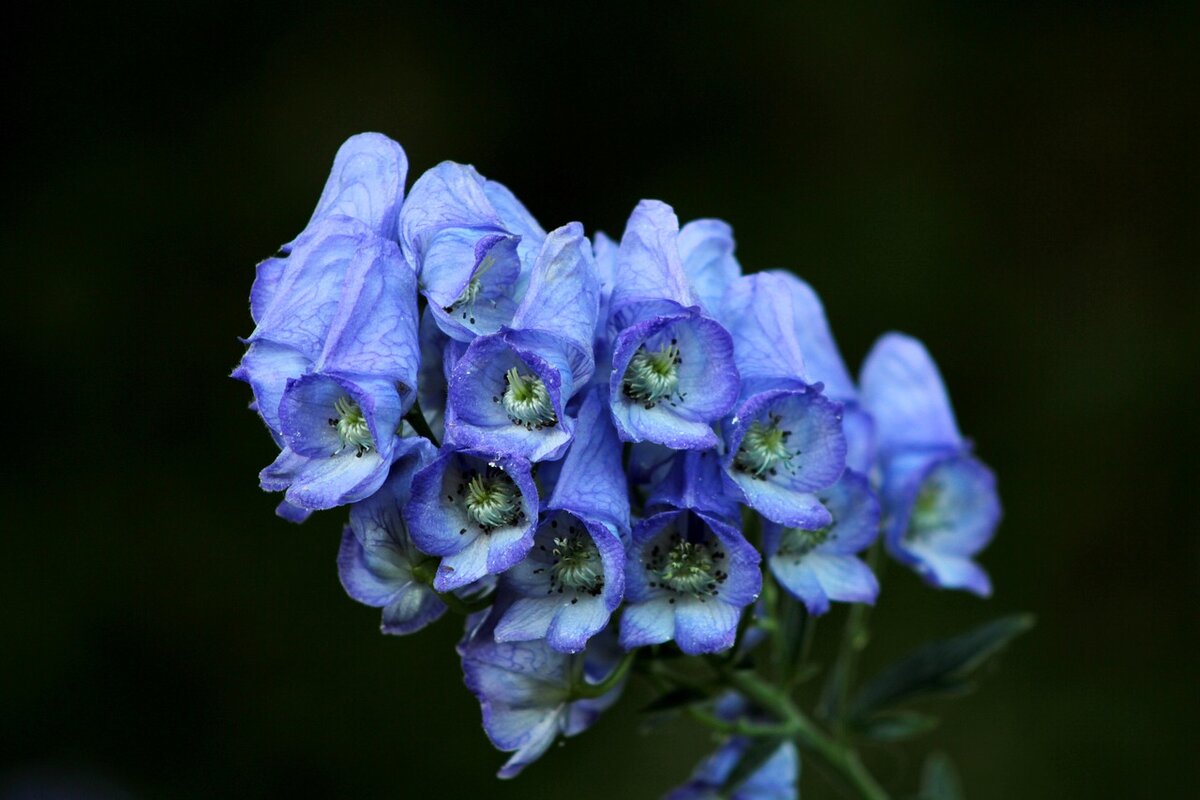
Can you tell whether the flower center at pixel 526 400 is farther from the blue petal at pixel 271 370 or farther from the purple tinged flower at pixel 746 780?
the purple tinged flower at pixel 746 780

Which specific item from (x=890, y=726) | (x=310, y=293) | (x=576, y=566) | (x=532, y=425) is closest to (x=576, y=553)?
(x=576, y=566)

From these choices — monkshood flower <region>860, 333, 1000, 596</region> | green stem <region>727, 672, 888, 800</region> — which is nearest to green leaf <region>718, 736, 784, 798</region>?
green stem <region>727, 672, 888, 800</region>

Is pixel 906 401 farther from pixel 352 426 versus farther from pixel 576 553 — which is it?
pixel 352 426

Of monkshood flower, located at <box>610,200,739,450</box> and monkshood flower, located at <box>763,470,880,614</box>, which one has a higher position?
monkshood flower, located at <box>610,200,739,450</box>

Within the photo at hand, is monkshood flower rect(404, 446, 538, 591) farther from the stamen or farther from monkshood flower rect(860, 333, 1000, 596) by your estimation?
monkshood flower rect(860, 333, 1000, 596)

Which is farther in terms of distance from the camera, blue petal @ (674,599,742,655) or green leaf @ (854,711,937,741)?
green leaf @ (854,711,937,741)

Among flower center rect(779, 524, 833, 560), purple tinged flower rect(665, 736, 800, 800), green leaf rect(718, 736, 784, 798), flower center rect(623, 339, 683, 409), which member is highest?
flower center rect(623, 339, 683, 409)

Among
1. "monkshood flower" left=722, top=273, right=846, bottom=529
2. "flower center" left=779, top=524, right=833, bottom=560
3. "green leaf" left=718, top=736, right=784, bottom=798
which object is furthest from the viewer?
"green leaf" left=718, top=736, right=784, bottom=798

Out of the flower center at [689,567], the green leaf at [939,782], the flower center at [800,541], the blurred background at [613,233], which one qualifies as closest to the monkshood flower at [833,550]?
the flower center at [800,541]

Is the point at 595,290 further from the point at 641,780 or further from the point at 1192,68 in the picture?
the point at 1192,68
